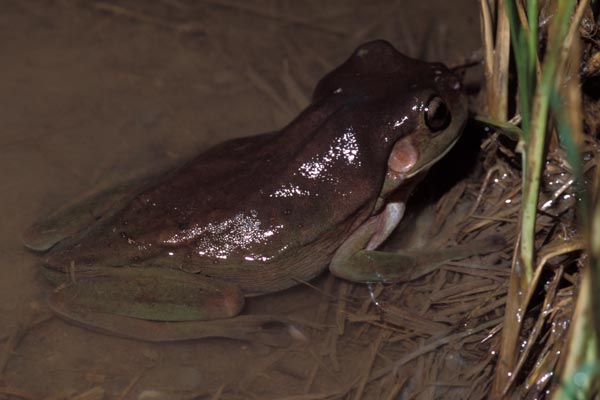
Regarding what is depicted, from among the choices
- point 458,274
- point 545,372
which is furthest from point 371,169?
point 545,372

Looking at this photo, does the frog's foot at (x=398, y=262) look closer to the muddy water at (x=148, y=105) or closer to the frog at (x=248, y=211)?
the frog at (x=248, y=211)

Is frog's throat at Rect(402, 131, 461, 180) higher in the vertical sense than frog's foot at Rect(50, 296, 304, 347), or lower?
higher

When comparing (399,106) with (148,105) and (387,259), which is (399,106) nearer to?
(387,259)

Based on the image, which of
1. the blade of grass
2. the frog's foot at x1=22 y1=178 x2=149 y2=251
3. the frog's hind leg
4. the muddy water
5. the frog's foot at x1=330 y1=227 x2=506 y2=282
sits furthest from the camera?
the frog's foot at x1=330 y1=227 x2=506 y2=282

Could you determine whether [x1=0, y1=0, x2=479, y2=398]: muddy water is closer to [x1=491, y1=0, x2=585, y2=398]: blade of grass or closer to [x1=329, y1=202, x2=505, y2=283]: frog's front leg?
[x1=329, y1=202, x2=505, y2=283]: frog's front leg

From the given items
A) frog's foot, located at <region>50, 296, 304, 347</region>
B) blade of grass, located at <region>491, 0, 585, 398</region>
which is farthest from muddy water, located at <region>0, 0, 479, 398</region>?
blade of grass, located at <region>491, 0, 585, 398</region>

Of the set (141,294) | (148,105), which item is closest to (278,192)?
(141,294)

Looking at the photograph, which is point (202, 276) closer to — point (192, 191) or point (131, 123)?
point (192, 191)

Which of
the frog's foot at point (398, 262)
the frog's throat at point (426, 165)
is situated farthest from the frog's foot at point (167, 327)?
the frog's throat at point (426, 165)

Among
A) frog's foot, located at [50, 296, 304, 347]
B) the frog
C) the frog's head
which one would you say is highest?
the frog's head
